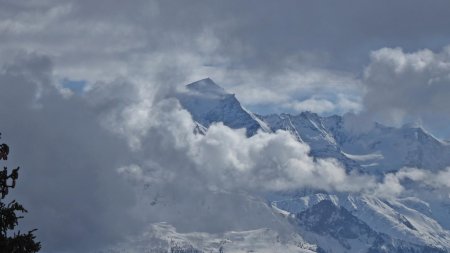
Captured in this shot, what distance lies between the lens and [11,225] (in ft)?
114

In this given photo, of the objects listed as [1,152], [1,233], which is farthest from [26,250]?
[1,152]

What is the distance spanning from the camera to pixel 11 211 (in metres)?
34.6

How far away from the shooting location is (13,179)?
112 ft

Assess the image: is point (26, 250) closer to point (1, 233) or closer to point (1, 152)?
point (1, 233)

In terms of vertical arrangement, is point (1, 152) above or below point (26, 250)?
above

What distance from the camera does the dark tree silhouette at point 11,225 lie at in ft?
112

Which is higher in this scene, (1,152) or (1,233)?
(1,152)

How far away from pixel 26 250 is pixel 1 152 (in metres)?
3.82

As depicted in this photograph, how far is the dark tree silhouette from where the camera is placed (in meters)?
34.0

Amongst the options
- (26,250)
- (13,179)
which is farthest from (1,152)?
(26,250)

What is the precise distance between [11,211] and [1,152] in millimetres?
2309

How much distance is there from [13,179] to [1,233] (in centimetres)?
198

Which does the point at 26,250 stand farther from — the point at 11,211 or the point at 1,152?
the point at 1,152

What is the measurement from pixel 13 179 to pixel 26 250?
2.80m
